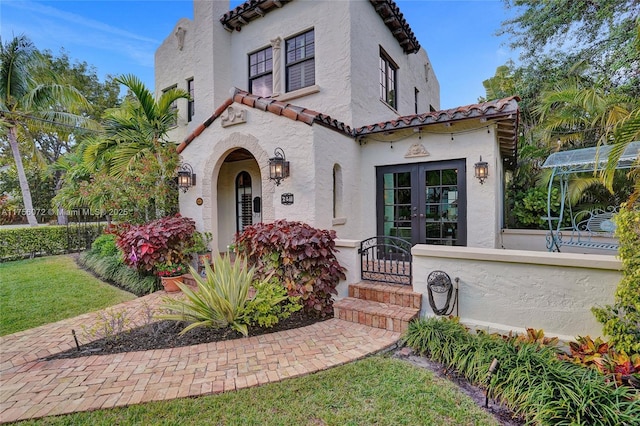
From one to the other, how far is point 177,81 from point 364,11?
855cm

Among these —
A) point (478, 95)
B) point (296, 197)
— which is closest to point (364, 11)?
point (296, 197)

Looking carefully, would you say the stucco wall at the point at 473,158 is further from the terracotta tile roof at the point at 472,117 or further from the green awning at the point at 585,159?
the green awning at the point at 585,159

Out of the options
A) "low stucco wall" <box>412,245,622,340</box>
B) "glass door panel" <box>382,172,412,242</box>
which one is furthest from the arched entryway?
"low stucco wall" <box>412,245,622,340</box>

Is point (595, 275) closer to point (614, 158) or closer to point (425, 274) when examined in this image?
point (614, 158)

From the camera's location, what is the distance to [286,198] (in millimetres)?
7117

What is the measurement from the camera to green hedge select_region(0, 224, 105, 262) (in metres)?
11.9

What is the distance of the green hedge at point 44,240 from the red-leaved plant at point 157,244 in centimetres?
811

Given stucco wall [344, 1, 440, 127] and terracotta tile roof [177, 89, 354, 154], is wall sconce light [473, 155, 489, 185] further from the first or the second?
stucco wall [344, 1, 440, 127]

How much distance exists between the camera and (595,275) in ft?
13.3

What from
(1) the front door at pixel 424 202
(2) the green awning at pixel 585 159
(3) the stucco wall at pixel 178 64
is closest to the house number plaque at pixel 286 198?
(1) the front door at pixel 424 202

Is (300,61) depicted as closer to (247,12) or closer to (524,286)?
(247,12)

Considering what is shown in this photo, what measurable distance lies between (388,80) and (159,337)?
36.1 feet

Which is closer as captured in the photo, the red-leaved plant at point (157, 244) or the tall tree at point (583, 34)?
the red-leaved plant at point (157, 244)

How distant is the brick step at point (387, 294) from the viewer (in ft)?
17.2
